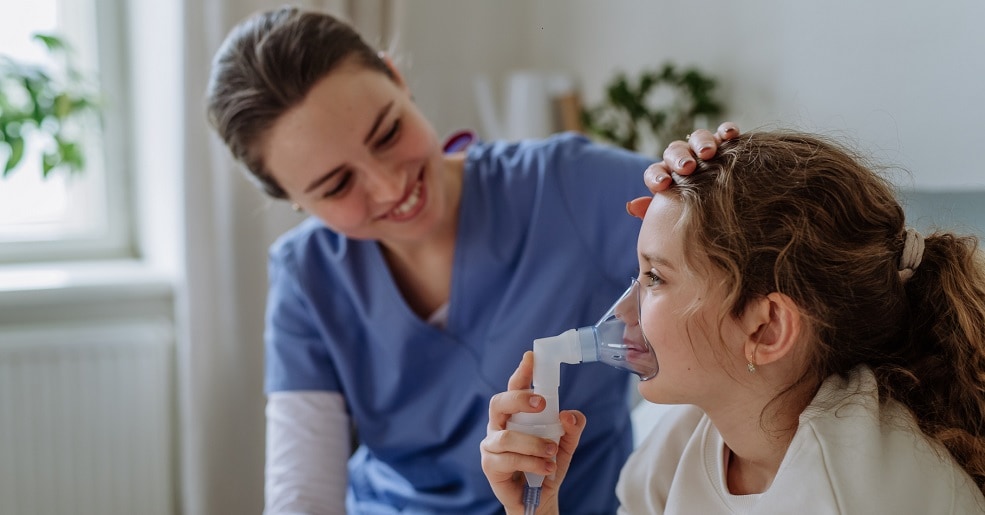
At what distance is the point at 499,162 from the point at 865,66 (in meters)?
0.64

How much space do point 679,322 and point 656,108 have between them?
1.31m

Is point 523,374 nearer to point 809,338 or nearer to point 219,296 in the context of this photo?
point 809,338

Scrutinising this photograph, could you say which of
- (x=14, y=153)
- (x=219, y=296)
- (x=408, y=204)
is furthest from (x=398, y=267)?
(x=14, y=153)

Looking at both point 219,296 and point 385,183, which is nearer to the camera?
point 385,183

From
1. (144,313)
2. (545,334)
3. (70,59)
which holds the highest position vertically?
(70,59)

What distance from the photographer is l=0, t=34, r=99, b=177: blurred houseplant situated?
2441 mm

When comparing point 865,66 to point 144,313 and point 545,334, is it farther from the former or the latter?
point 144,313

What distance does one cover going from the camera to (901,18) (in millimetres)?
1442

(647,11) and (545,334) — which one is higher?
(647,11)

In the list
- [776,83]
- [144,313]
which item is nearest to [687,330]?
[776,83]

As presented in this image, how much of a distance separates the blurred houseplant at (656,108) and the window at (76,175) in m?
1.37

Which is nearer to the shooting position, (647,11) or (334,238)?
(334,238)

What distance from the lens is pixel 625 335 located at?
1081 mm

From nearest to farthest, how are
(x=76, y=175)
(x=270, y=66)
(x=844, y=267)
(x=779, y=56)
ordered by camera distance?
(x=844, y=267), (x=270, y=66), (x=779, y=56), (x=76, y=175)
